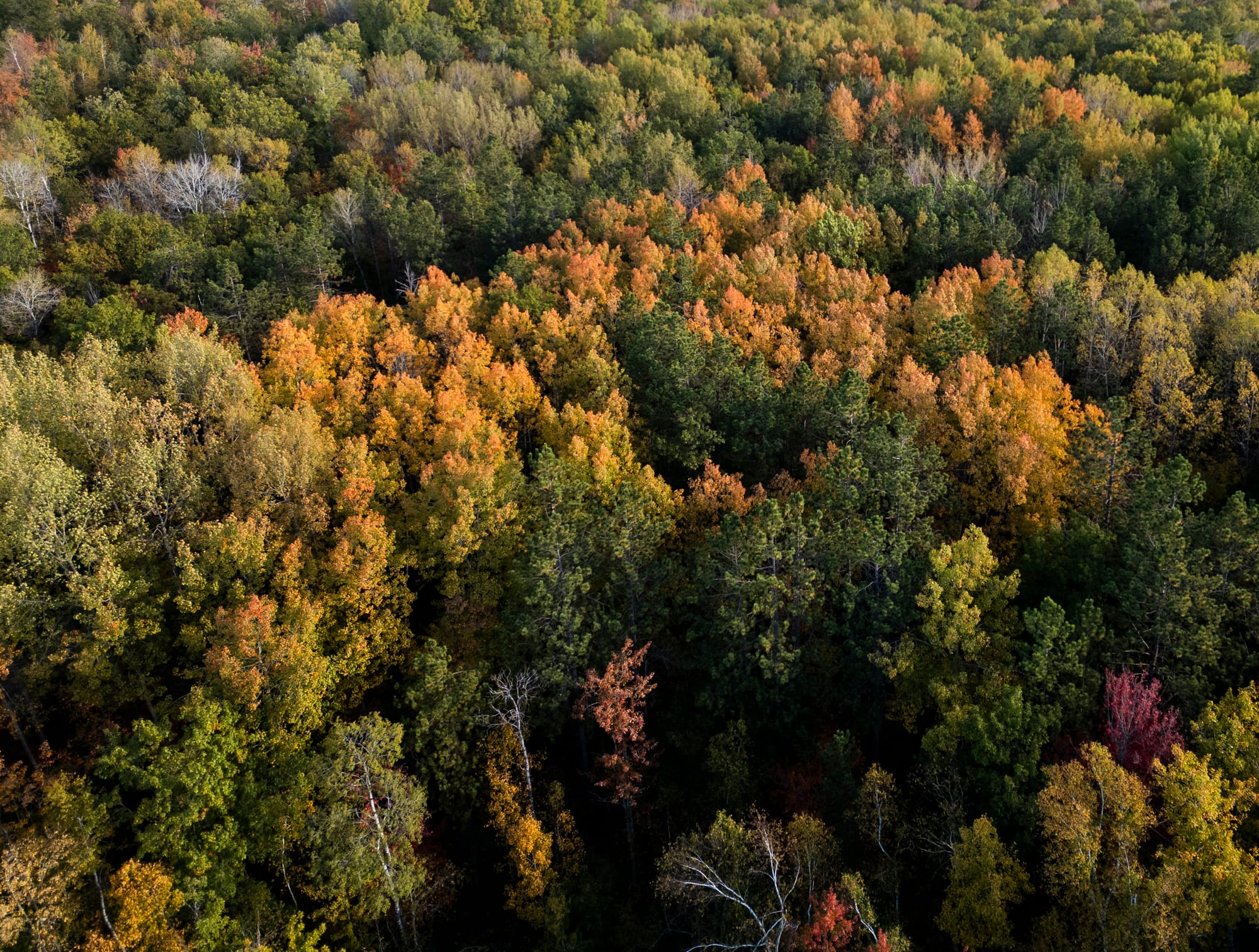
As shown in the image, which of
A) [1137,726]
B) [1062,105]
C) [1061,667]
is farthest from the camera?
[1062,105]

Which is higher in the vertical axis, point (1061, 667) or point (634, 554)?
point (1061, 667)

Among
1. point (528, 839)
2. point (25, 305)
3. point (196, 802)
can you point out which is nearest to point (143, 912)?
point (196, 802)

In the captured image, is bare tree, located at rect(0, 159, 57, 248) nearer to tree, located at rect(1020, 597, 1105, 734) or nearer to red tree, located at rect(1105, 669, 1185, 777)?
tree, located at rect(1020, 597, 1105, 734)

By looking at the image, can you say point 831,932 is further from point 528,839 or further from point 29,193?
point 29,193

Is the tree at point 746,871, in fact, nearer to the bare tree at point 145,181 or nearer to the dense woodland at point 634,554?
the dense woodland at point 634,554

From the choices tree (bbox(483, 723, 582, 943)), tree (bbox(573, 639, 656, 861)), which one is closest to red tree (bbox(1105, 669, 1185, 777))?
tree (bbox(573, 639, 656, 861))

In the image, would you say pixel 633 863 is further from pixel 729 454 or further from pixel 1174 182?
pixel 1174 182

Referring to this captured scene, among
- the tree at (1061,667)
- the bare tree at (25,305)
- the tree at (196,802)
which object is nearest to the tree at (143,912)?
the tree at (196,802)

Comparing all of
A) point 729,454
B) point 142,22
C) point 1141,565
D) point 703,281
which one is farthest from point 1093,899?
point 142,22
